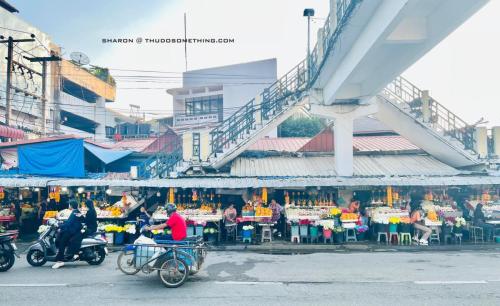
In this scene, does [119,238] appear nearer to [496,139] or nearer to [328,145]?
[328,145]

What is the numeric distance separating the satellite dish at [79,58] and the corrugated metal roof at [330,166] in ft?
70.2

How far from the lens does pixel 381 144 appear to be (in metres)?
20.2

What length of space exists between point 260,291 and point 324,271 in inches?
101

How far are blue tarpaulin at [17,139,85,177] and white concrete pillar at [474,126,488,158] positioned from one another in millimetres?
20323

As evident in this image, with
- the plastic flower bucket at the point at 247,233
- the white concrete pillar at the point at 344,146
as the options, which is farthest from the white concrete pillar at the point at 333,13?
the plastic flower bucket at the point at 247,233

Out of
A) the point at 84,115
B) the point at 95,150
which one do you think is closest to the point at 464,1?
the point at 95,150

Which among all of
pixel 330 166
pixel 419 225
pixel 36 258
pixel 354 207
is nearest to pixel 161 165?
pixel 36 258

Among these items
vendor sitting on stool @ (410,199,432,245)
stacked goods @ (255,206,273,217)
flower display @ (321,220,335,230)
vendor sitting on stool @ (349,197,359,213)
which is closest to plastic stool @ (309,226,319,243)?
flower display @ (321,220,335,230)

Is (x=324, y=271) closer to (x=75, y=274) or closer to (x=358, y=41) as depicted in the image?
(x=75, y=274)

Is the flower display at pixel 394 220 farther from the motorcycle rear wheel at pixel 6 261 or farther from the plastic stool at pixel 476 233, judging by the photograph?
the motorcycle rear wheel at pixel 6 261

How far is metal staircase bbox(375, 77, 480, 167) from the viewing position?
17.1 metres

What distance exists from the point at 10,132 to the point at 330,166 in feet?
62.3

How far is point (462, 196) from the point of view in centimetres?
1683

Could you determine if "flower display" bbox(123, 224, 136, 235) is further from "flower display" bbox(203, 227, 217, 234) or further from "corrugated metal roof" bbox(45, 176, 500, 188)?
"flower display" bbox(203, 227, 217, 234)
